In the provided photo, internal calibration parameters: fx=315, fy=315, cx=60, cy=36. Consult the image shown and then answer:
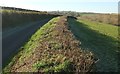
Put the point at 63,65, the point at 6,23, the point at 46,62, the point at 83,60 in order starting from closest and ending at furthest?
the point at 83,60
the point at 63,65
the point at 46,62
the point at 6,23

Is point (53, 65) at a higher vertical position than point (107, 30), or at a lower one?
lower

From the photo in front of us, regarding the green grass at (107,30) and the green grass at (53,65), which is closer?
the green grass at (53,65)

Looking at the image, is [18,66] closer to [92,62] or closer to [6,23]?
[92,62]

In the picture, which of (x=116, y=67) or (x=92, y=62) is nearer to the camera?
(x=92, y=62)

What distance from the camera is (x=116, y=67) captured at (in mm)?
16031

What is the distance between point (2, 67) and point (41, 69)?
3.17m

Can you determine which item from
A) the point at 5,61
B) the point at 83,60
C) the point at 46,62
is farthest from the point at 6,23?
the point at 83,60

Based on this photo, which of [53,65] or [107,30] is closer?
[53,65]

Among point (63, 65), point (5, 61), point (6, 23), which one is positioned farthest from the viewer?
point (6, 23)

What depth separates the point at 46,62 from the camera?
1379cm

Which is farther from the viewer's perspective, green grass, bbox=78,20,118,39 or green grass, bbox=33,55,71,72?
green grass, bbox=78,20,118,39

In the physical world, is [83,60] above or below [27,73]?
above

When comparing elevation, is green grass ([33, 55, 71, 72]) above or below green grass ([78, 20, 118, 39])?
below

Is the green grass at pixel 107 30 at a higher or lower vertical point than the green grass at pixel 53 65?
higher
